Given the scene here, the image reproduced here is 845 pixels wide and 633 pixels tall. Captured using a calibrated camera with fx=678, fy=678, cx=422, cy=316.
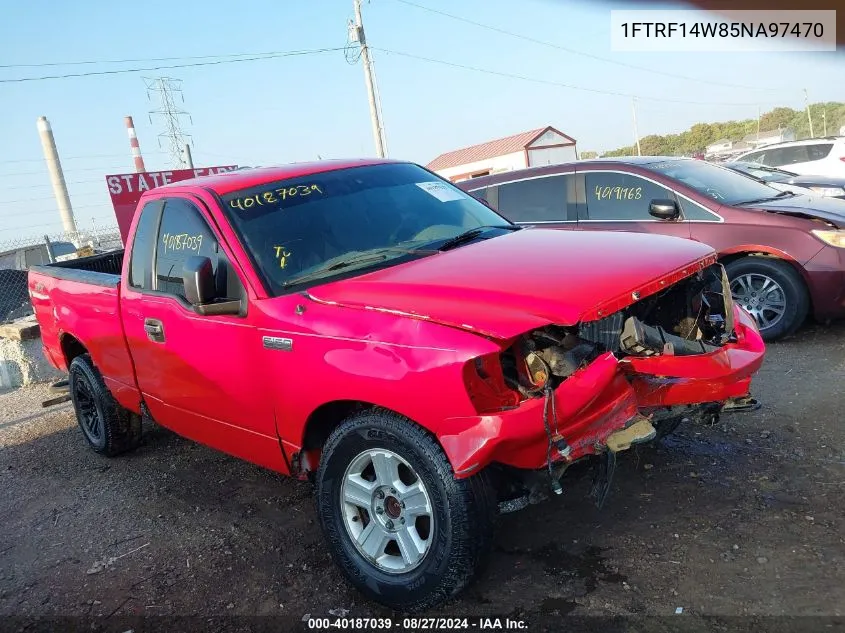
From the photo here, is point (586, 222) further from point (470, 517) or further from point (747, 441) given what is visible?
point (470, 517)

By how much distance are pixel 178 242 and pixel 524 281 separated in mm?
2155

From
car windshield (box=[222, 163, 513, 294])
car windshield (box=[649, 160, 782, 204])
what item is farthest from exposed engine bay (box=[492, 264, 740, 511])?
car windshield (box=[649, 160, 782, 204])

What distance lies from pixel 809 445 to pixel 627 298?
6.70ft

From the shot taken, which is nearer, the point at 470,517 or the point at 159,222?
the point at 470,517

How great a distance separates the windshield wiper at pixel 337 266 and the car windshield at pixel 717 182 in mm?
4253

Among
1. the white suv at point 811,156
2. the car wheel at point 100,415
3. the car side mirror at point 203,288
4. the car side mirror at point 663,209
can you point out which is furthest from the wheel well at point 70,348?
the white suv at point 811,156

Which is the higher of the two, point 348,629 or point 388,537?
point 388,537

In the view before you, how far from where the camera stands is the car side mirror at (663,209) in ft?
20.2

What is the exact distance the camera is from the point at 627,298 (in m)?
2.69

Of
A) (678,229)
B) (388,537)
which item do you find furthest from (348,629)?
(678,229)

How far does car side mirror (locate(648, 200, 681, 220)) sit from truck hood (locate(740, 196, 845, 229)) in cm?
68

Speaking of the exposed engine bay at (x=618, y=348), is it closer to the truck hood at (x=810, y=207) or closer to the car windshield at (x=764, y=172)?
the truck hood at (x=810, y=207)

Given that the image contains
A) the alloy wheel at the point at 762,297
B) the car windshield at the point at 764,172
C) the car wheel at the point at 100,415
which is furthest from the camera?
the car windshield at the point at 764,172

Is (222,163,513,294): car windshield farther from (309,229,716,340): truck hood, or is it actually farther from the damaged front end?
the damaged front end
